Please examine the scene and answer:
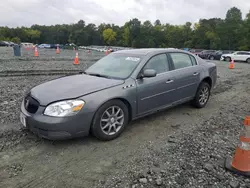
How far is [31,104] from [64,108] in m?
0.65

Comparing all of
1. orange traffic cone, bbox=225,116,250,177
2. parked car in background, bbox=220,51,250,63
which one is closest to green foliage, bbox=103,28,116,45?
parked car in background, bbox=220,51,250,63

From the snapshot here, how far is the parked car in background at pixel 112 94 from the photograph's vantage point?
11.0ft

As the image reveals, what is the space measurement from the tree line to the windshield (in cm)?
6323

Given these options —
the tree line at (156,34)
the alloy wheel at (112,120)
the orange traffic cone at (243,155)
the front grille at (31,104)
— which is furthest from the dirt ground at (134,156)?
the tree line at (156,34)

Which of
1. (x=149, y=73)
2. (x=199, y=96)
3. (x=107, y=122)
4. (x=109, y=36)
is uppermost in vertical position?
(x=109, y=36)

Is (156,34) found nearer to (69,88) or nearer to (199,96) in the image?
(199,96)

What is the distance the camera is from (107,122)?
12.2 feet

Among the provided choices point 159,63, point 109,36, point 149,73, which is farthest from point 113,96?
point 109,36

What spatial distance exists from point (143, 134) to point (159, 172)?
1.19 metres

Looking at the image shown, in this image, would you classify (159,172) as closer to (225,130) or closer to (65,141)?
(65,141)

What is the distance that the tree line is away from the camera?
209 ft

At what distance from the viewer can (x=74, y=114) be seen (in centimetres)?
334

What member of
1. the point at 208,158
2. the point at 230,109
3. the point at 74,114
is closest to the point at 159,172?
the point at 208,158

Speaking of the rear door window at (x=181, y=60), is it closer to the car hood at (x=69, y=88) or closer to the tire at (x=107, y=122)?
the car hood at (x=69, y=88)
